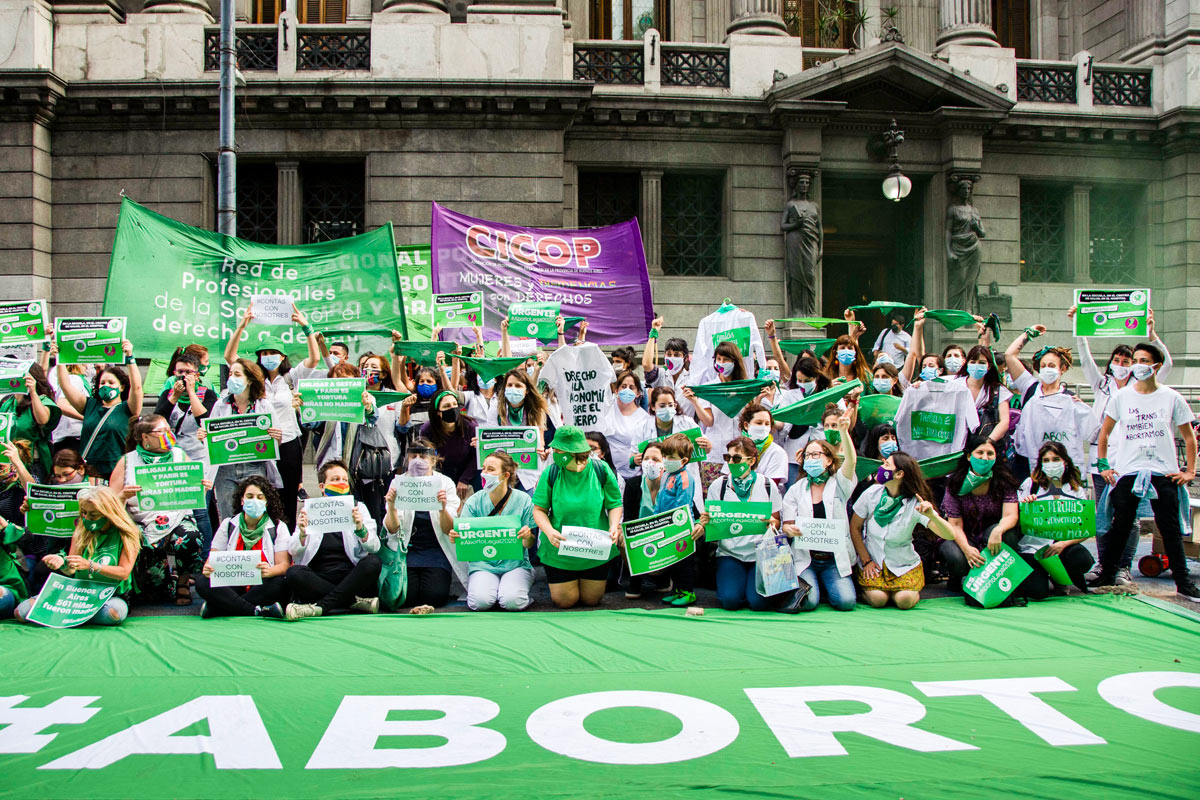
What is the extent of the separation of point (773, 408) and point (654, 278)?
10.00m

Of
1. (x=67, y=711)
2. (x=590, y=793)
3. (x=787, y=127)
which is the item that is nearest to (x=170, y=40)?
(x=787, y=127)

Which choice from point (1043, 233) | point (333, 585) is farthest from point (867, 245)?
point (333, 585)

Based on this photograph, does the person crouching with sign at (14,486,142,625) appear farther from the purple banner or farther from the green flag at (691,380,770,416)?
the purple banner

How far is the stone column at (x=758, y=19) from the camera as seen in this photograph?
19.2 metres

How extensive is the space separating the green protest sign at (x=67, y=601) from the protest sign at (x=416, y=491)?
227cm

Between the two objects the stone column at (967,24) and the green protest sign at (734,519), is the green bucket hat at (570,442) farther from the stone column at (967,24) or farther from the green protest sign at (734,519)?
the stone column at (967,24)

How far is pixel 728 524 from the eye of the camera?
8312 mm

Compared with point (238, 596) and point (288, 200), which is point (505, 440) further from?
point (288, 200)

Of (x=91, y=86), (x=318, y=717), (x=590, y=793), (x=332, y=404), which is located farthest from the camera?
(x=91, y=86)

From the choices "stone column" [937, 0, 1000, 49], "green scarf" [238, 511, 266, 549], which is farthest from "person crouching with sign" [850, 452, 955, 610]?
"stone column" [937, 0, 1000, 49]

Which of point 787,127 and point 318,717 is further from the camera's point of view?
point 787,127

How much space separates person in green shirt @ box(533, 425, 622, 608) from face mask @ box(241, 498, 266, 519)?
7.09ft

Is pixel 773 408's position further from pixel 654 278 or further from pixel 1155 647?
pixel 654 278

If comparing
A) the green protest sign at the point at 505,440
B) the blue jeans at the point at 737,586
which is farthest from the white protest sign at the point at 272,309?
the blue jeans at the point at 737,586
